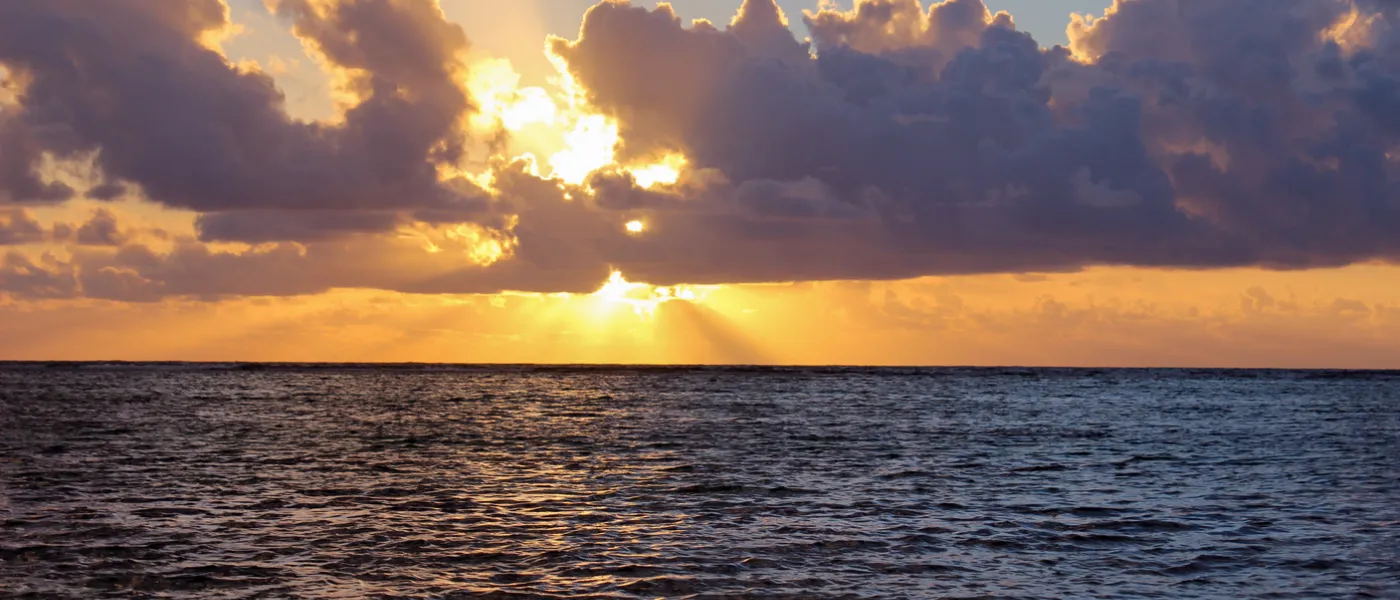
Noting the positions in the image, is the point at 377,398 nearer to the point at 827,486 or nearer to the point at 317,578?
the point at 827,486

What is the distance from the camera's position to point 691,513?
39719 mm

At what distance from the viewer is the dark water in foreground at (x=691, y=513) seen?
28734 mm

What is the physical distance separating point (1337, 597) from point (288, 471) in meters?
41.5

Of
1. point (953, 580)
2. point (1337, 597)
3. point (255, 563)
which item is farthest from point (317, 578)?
point (1337, 597)

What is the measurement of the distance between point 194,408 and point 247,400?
22515 mm

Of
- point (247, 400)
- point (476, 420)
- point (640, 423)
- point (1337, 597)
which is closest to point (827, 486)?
point (1337, 597)

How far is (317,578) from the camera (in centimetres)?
2831

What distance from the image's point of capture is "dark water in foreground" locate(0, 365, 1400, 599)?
94.3ft

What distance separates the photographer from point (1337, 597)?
2730cm

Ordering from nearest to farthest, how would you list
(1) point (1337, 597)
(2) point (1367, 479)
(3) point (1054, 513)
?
(1) point (1337, 597)
(3) point (1054, 513)
(2) point (1367, 479)

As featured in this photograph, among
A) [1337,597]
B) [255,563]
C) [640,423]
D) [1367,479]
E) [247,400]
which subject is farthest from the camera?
[247,400]

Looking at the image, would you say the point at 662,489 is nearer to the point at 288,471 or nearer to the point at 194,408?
the point at 288,471

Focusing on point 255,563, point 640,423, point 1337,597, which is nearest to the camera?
point 1337,597

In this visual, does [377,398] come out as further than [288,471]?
Yes
